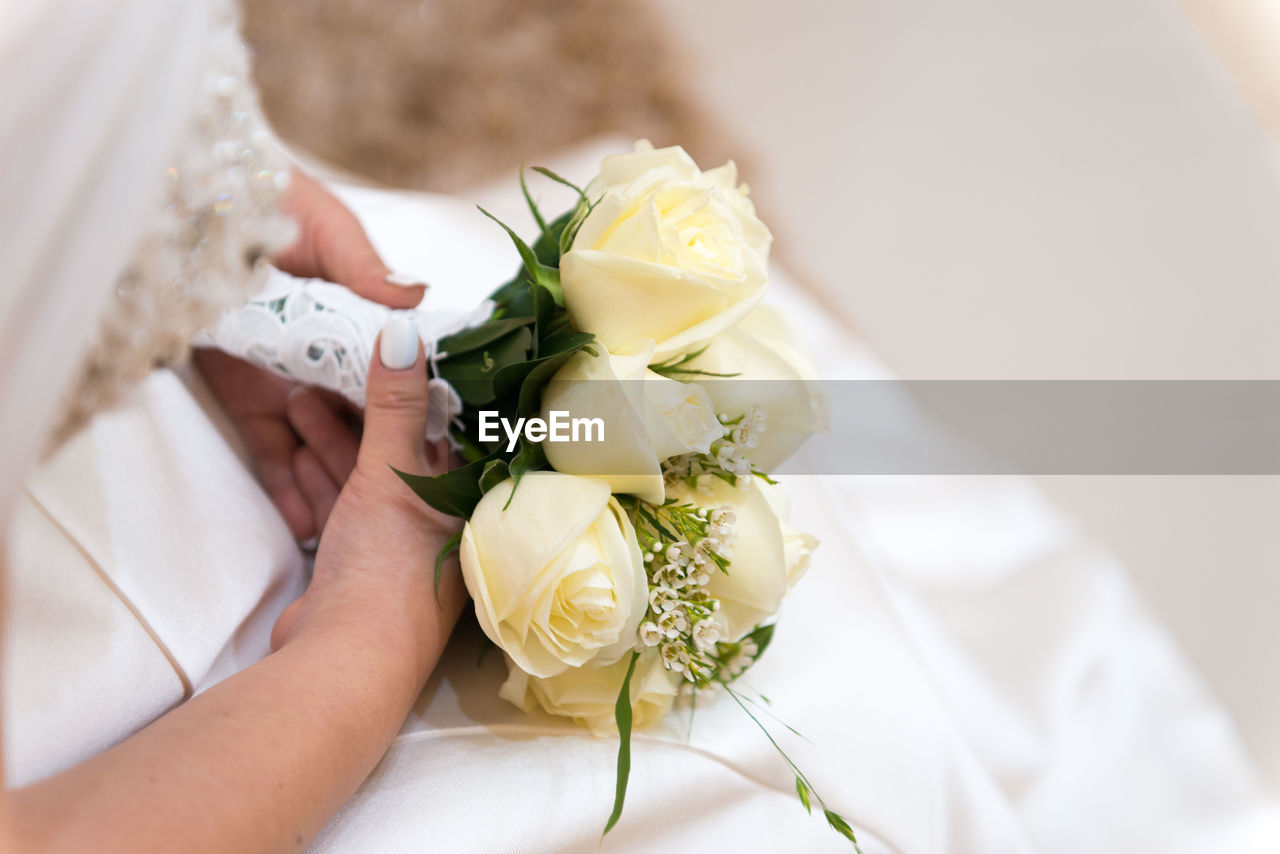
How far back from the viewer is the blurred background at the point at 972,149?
82 centimetres

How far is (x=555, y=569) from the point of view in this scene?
0.41 metres

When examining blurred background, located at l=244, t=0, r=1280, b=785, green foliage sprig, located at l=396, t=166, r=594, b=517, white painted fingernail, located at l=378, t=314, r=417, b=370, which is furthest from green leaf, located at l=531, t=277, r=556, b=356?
blurred background, located at l=244, t=0, r=1280, b=785

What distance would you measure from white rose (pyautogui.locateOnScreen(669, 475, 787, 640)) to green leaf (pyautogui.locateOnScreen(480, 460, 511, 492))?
0.10 m

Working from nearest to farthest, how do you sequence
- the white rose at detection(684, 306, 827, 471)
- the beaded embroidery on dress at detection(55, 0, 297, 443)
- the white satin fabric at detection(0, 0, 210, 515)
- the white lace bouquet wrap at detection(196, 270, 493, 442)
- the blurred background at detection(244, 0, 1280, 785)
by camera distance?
the white satin fabric at detection(0, 0, 210, 515), the beaded embroidery on dress at detection(55, 0, 297, 443), the white rose at detection(684, 306, 827, 471), the white lace bouquet wrap at detection(196, 270, 493, 442), the blurred background at detection(244, 0, 1280, 785)

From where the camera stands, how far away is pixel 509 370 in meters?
0.46

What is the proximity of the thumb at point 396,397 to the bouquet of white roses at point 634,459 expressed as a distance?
0.19ft

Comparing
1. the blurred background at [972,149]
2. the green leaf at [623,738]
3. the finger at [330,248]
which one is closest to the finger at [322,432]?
the finger at [330,248]

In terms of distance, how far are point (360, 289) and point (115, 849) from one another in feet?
1.43

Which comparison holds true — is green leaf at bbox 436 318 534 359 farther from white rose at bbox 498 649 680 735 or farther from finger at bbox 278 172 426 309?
white rose at bbox 498 649 680 735

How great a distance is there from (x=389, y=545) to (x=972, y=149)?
96 centimetres

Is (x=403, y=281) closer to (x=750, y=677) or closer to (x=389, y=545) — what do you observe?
(x=389, y=545)

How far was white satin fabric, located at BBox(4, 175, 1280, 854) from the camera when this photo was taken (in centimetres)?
45

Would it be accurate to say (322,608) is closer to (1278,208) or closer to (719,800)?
(719,800)

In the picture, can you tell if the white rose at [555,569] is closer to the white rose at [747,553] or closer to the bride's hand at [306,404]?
the white rose at [747,553]
